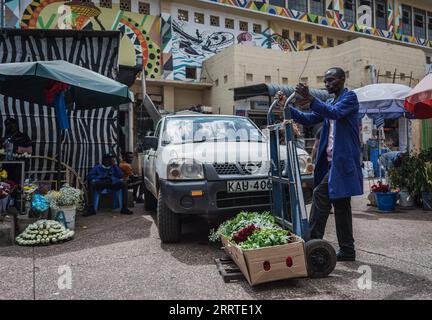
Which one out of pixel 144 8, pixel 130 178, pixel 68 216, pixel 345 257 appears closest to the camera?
pixel 345 257

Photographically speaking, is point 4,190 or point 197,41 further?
point 197,41

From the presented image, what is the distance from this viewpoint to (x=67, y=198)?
5.63 metres

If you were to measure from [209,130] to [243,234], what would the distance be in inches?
95.4

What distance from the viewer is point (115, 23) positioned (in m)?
17.9

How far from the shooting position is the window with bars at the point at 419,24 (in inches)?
1145

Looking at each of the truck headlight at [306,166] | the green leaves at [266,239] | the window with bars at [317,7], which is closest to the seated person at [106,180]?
the truck headlight at [306,166]

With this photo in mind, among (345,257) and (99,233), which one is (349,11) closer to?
(99,233)

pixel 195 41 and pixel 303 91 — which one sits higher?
pixel 195 41

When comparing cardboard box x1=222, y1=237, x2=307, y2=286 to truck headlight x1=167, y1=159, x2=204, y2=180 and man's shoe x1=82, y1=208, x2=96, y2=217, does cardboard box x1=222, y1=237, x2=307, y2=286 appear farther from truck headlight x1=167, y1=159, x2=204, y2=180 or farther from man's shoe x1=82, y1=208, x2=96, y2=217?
man's shoe x1=82, y1=208, x2=96, y2=217

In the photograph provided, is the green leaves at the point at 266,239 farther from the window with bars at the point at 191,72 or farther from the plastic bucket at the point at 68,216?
the window with bars at the point at 191,72

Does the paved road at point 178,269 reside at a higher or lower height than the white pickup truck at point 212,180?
lower

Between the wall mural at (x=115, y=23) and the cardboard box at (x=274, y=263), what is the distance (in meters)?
13.9

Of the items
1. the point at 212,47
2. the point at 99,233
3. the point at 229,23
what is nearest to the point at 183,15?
the point at 212,47
